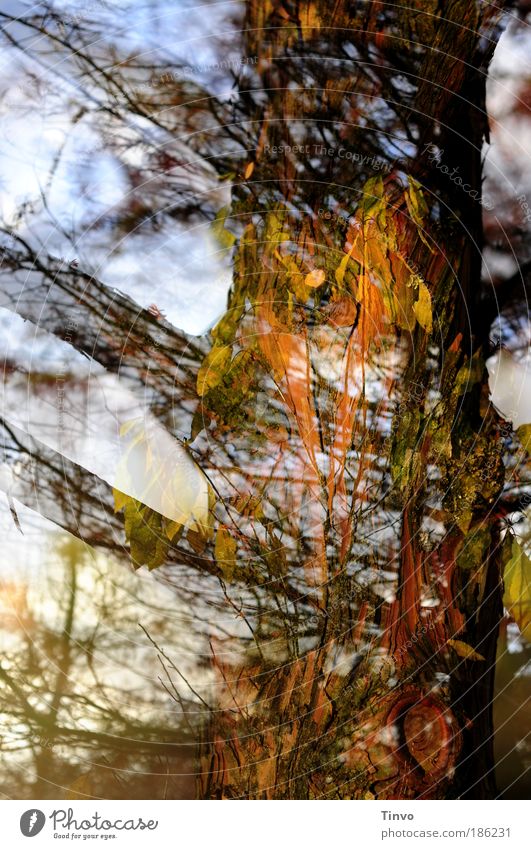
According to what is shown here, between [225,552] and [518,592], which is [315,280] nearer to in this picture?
[225,552]

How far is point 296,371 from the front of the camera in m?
1.06

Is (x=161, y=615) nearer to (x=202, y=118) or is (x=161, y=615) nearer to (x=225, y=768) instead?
(x=225, y=768)

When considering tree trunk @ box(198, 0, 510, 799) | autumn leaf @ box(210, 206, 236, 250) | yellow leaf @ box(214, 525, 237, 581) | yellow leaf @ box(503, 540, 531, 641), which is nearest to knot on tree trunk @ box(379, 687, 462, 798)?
tree trunk @ box(198, 0, 510, 799)

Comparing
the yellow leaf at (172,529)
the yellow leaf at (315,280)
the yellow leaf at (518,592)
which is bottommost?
the yellow leaf at (518,592)

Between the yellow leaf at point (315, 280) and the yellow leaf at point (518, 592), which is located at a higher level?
the yellow leaf at point (315, 280)

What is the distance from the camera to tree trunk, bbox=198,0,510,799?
1034mm

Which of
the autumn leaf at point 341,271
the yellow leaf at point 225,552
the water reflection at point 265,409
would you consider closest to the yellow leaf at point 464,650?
the water reflection at point 265,409

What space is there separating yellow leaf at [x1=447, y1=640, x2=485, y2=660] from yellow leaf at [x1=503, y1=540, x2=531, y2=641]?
80 millimetres

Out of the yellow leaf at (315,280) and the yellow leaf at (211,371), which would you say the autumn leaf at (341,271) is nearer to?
the yellow leaf at (315,280)

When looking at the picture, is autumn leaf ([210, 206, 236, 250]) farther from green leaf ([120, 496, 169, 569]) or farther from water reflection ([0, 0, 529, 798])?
green leaf ([120, 496, 169, 569])

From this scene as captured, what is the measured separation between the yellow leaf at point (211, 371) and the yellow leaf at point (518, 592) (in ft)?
1.73

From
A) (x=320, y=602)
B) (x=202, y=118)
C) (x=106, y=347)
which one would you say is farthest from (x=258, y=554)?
(x=202, y=118)

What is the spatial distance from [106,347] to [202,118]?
375 mm

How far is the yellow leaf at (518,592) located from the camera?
3.51 ft
